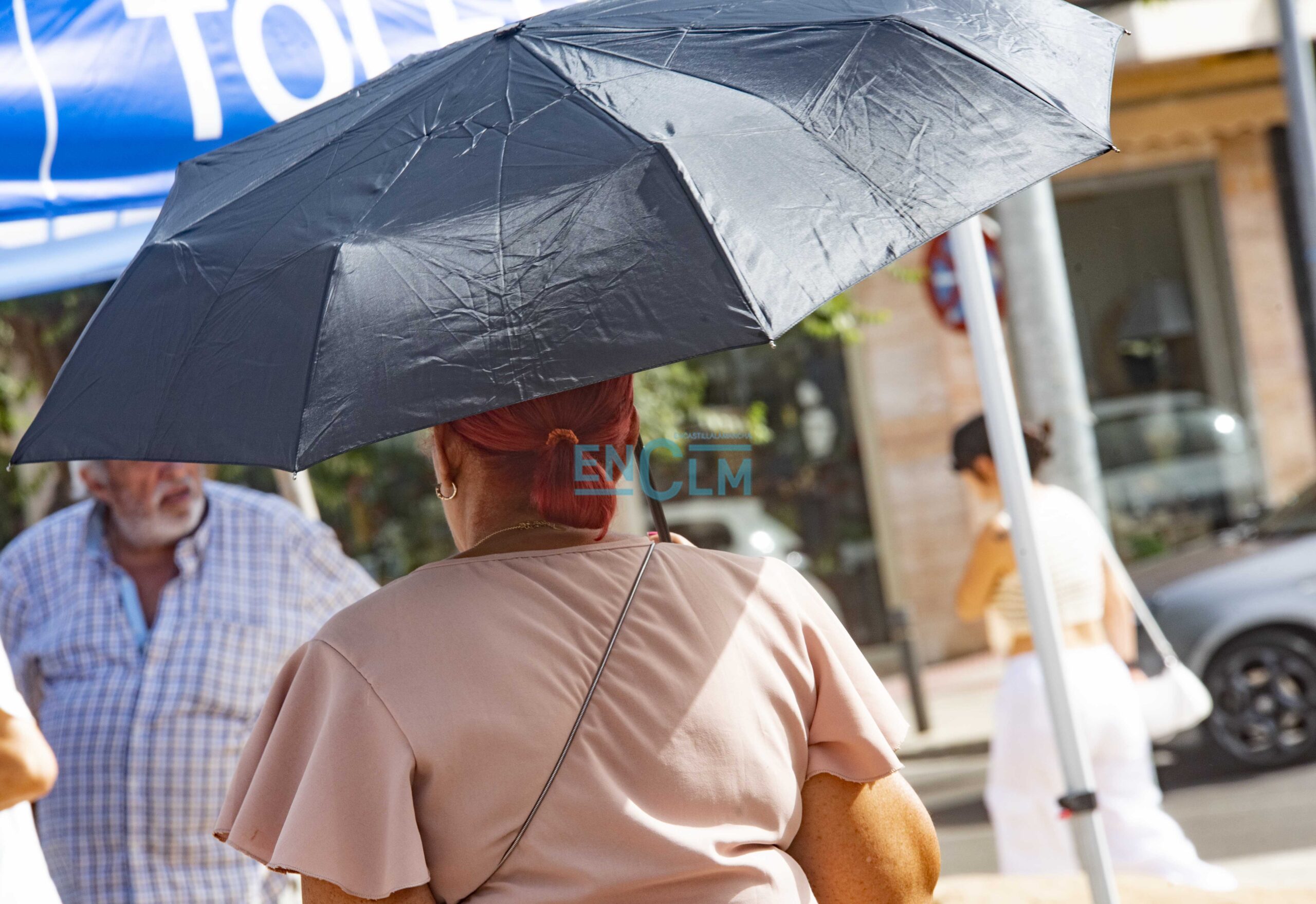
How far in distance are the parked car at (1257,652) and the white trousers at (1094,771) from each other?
2.78 meters

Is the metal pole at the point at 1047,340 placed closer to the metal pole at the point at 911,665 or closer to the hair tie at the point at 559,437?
the metal pole at the point at 911,665

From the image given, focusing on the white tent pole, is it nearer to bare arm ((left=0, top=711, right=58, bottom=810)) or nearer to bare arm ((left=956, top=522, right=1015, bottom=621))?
bare arm ((left=0, top=711, right=58, bottom=810))

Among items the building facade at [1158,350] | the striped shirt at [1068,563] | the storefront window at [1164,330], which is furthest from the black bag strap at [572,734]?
the storefront window at [1164,330]

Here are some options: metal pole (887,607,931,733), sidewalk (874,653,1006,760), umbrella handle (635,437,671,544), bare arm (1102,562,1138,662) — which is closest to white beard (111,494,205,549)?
umbrella handle (635,437,671,544)

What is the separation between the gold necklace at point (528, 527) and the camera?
5.85 feet

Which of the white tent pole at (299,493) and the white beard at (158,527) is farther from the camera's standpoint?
the white tent pole at (299,493)

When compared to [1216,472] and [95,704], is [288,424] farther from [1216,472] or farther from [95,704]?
[1216,472]

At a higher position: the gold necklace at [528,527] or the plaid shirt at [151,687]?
the gold necklace at [528,527]

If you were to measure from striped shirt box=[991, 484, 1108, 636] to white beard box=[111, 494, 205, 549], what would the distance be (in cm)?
273

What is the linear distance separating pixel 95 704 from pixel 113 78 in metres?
1.49

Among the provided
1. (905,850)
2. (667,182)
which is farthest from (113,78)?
(905,850)

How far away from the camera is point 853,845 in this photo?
6.00 feet

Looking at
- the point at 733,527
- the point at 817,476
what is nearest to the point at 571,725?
the point at 733,527

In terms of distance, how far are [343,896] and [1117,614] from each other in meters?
3.84
